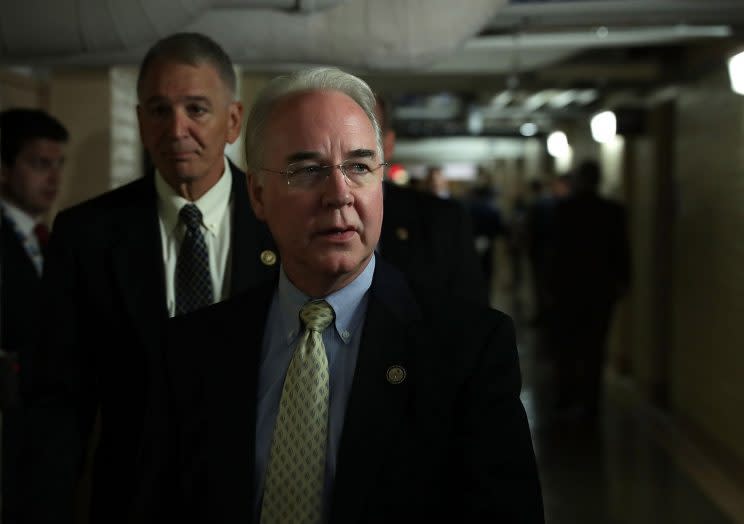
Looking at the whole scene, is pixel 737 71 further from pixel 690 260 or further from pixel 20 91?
pixel 20 91

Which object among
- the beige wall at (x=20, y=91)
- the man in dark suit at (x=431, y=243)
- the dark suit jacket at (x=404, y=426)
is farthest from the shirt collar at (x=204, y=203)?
the beige wall at (x=20, y=91)

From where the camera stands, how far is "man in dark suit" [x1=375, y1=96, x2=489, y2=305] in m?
2.78

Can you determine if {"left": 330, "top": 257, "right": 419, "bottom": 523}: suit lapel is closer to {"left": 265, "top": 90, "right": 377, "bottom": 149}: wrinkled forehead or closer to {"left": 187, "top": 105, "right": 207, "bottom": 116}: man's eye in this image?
{"left": 265, "top": 90, "right": 377, "bottom": 149}: wrinkled forehead

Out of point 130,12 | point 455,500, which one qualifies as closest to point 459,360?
point 455,500

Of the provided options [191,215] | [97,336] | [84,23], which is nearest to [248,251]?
[191,215]

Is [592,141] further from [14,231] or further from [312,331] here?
[312,331]

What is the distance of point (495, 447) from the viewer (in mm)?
1466

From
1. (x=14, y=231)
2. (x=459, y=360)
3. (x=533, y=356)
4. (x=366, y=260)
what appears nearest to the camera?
(x=459, y=360)

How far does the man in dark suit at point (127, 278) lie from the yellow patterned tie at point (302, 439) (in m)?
0.66

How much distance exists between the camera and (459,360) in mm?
1511

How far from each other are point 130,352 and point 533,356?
28.1 ft

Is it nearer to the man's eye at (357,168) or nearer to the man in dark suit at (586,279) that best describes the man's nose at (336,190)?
the man's eye at (357,168)

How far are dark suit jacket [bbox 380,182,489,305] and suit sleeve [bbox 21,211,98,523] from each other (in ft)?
2.98

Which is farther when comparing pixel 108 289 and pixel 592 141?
pixel 592 141
